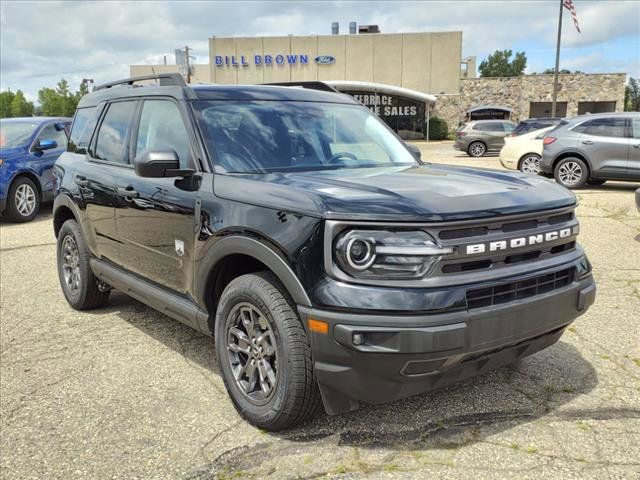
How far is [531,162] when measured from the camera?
1471 cm

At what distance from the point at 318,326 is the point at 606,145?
37.3ft

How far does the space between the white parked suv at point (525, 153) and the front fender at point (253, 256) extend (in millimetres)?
12427

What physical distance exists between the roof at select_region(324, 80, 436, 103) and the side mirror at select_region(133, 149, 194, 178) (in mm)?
36228

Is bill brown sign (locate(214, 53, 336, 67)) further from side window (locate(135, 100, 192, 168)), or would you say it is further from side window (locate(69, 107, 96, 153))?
side window (locate(135, 100, 192, 168))

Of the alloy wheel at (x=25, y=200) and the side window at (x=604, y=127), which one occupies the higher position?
the side window at (x=604, y=127)

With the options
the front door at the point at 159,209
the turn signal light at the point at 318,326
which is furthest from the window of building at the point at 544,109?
the turn signal light at the point at 318,326

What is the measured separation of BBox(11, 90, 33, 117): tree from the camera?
8582 centimetres

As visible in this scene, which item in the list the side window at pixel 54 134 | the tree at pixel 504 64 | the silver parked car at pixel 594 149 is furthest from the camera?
the tree at pixel 504 64

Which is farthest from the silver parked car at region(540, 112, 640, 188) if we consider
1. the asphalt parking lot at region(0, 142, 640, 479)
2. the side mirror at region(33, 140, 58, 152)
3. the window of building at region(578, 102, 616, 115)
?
the window of building at region(578, 102, 616, 115)

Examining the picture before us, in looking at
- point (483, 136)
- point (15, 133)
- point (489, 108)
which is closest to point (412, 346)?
point (15, 133)

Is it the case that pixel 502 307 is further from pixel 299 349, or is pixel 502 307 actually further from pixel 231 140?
pixel 231 140

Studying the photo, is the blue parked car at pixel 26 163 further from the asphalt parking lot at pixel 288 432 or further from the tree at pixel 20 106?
the tree at pixel 20 106

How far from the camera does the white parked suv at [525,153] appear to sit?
14.6 meters

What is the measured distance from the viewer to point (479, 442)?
301 centimetres
